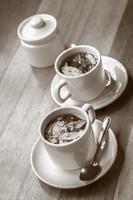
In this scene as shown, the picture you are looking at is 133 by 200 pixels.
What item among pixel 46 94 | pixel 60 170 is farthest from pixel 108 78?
pixel 60 170

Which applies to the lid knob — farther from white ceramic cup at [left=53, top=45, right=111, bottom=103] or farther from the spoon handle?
the spoon handle

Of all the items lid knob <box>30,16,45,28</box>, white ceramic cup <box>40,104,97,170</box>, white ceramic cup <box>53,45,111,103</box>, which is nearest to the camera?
white ceramic cup <box>40,104,97,170</box>

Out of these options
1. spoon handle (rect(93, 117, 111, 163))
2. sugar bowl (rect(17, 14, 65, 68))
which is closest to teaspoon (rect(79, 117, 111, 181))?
spoon handle (rect(93, 117, 111, 163))

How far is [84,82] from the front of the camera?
3.44 ft

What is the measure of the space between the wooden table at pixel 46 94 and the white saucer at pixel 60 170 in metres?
0.02

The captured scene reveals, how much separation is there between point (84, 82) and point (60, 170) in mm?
208

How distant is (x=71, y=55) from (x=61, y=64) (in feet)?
0.11

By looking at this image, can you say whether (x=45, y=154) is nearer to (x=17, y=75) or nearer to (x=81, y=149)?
(x=81, y=149)

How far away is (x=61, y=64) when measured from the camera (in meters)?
1.10

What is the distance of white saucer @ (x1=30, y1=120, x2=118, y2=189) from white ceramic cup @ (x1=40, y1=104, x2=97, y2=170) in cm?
2

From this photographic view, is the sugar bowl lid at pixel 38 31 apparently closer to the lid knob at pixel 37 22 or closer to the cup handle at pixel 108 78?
the lid knob at pixel 37 22

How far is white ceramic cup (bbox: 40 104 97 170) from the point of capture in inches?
35.1

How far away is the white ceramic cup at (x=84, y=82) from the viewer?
1045 mm

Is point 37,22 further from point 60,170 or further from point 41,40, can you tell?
point 60,170
